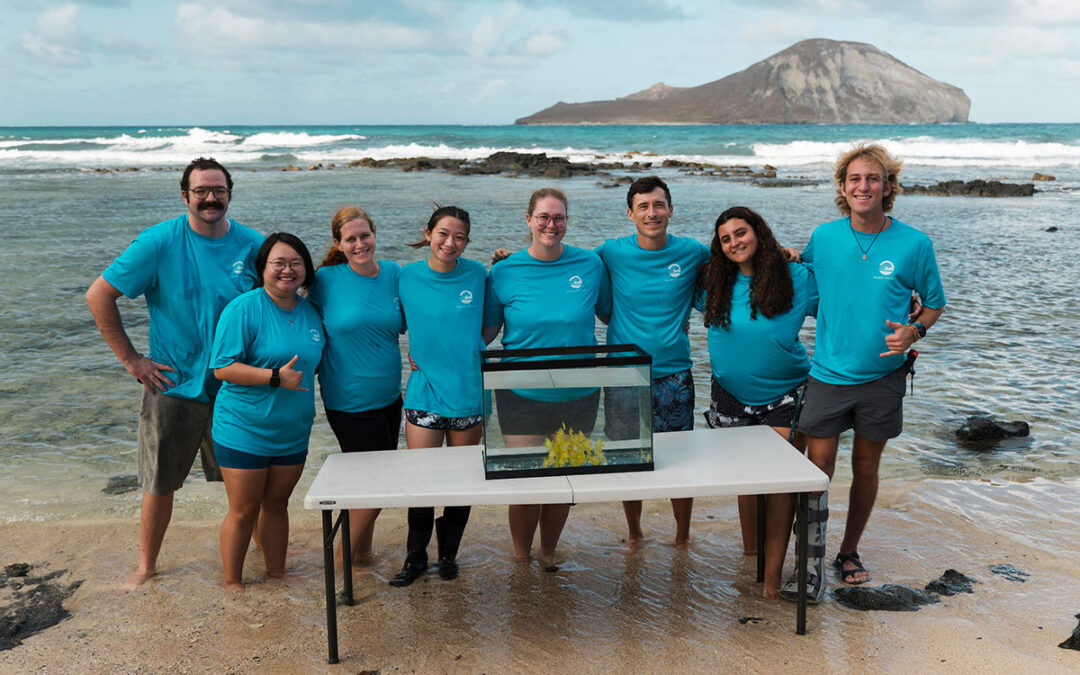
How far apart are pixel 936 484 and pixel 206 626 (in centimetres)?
465

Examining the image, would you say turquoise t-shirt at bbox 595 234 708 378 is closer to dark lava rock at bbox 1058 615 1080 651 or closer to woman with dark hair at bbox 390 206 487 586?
woman with dark hair at bbox 390 206 487 586

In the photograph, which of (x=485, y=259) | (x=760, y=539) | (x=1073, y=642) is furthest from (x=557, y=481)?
(x=485, y=259)

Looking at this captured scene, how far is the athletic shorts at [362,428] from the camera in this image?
4395mm

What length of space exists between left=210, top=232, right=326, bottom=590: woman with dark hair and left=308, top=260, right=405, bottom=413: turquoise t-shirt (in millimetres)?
96

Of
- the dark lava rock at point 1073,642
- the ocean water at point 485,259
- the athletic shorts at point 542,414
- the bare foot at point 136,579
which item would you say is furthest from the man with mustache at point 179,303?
the dark lava rock at point 1073,642

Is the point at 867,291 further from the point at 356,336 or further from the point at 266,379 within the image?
the point at 266,379

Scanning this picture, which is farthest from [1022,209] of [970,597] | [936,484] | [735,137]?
[735,137]

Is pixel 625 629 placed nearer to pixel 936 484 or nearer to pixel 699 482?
pixel 699 482

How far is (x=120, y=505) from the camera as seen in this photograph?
18.6ft

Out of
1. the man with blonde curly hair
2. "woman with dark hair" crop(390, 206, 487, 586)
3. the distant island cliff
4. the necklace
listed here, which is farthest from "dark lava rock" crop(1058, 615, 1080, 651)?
the distant island cliff

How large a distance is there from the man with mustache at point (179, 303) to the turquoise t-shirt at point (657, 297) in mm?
1904

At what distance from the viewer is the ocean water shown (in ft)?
21.2

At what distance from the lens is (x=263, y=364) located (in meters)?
4.02

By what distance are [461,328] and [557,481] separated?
108cm
